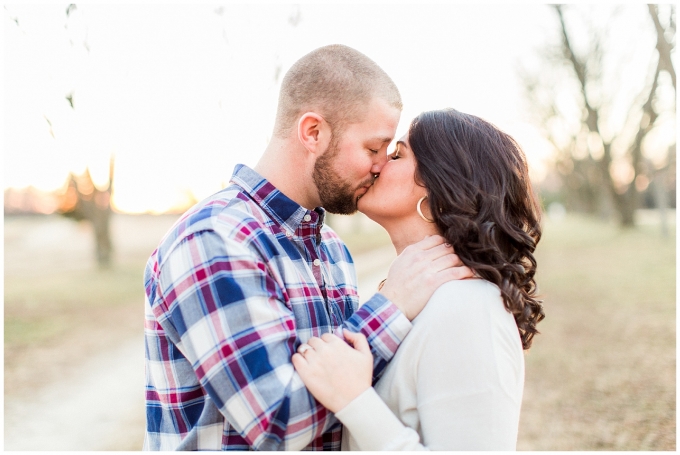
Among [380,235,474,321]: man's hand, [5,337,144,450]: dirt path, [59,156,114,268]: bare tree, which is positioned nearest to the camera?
[380,235,474,321]: man's hand

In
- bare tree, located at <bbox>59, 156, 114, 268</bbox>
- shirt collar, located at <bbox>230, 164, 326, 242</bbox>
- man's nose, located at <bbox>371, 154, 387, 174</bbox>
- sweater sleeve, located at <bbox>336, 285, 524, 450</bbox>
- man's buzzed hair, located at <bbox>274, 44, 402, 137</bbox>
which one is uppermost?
man's buzzed hair, located at <bbox>274, 44, 402, 137</bbox>

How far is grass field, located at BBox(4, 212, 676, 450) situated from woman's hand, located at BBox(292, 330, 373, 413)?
42.2 inches

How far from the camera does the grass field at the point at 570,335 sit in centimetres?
523

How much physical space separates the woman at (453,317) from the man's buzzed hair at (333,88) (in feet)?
0.79

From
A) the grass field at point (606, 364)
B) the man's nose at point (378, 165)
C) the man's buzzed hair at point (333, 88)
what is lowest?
the grass field at point (606, 364)

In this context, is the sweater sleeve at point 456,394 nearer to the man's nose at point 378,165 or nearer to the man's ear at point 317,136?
the man's nose at point 378,165

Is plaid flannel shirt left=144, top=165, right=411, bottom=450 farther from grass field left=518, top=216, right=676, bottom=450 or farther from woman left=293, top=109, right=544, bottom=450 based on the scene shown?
grass field left=518, top=216, right=676, bottom=450

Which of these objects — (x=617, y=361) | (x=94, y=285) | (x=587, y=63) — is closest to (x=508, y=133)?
(x=617, y=361)

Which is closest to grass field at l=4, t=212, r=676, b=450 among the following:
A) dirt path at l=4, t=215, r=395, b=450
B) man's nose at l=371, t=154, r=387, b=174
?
dirt path at l=4, t=215, r=395, b=450

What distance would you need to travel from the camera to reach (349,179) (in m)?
2.24

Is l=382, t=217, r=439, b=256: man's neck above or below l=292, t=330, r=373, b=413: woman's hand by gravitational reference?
above

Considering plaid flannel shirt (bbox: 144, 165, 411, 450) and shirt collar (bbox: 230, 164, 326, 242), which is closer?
plaid flannel shirt (bbox: 144, 165, 411, 450)

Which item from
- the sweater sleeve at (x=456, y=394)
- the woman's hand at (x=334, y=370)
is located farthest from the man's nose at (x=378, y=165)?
the woman's hand at (x=334, y=370)

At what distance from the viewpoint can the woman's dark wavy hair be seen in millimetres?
1996
